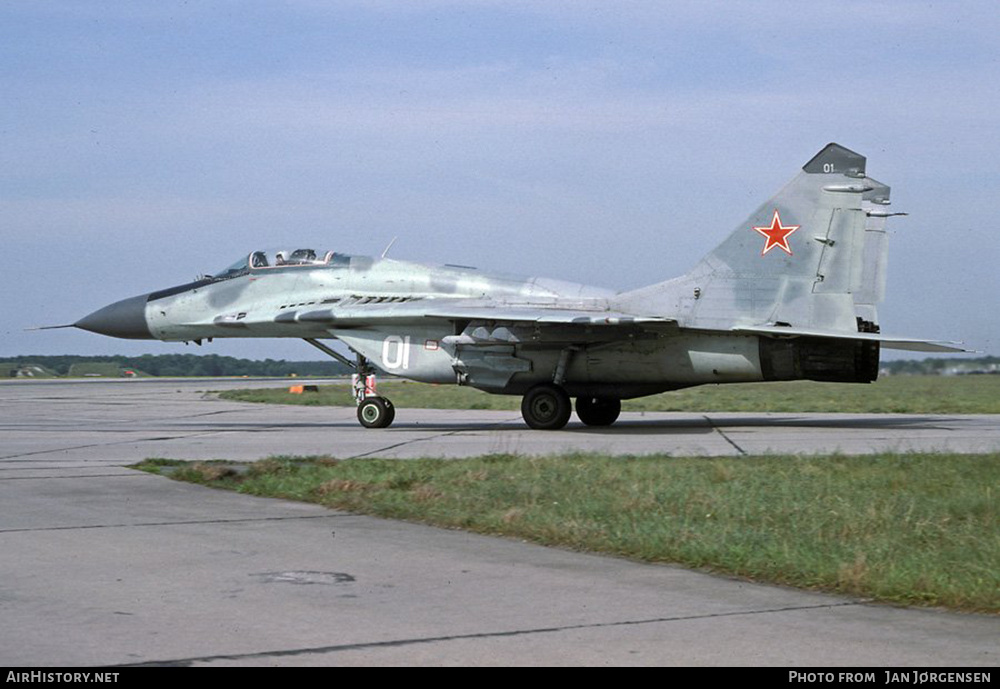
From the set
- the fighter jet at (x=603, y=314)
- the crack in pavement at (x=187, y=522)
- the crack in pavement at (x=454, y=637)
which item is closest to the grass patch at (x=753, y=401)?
the fighter jet at (x=603, y=314)

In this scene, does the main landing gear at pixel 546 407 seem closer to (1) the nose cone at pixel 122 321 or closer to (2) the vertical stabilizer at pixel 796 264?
(2) the vertical stabilizer at pixel 796 264

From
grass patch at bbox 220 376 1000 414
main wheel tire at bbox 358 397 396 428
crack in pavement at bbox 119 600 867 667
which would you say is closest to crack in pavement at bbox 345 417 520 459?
main wheel tire at bbox 358 397 396 428

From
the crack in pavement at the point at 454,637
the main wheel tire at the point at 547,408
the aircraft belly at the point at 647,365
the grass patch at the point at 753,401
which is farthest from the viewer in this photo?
the grass patch at the point at 753,401

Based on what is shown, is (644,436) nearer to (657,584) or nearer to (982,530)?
(982,530)

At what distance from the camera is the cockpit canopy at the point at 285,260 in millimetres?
21516

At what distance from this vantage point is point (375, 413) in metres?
20.6

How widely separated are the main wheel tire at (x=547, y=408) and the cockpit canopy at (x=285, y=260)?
456 centimetres

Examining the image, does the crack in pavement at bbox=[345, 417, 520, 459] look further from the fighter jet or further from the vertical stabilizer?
the vertical stabilizer

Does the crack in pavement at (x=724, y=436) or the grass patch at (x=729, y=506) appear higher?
the crack in pavement at (x=724, y=436)

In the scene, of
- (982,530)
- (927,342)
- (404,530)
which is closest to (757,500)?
(982,530)

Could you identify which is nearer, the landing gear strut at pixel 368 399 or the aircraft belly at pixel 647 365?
the aircraft belly at pixel 647 365

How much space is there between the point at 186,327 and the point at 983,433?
1419 cm

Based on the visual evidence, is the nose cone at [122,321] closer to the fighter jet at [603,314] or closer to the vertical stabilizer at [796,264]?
the fighter jet at [603,314]

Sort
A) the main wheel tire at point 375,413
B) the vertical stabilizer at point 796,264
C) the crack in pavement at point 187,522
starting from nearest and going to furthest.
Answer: the crack in pavement at point 187,522
the vertical stabilizer at point 796,264
the main wheel tire at point 375,413
